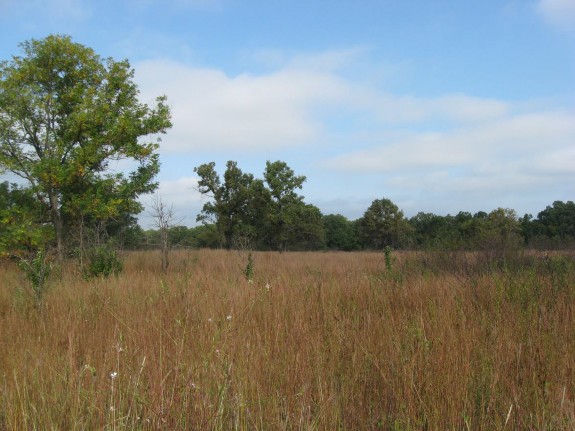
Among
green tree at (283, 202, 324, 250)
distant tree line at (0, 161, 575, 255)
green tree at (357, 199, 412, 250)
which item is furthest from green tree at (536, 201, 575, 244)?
green tree at (283, 202, 324, 250)

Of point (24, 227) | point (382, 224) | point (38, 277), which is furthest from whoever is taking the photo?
point (382, 224)

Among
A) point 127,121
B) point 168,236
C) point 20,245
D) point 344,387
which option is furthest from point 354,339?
point 20,245

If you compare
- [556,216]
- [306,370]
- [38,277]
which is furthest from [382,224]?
[306,370]

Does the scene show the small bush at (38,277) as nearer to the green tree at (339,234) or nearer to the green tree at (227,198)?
the green tree at (227,198)

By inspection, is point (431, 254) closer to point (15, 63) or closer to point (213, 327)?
point (213, 327)

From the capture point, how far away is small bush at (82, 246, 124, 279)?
1173 cm

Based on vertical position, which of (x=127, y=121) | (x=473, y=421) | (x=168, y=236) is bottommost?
(x=473, y=421)

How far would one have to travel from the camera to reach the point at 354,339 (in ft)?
12.9

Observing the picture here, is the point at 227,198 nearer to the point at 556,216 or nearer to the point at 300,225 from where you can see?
the point at 300,225

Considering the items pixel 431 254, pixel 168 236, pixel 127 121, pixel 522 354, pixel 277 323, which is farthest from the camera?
pixel 127 121

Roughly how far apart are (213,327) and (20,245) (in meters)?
14.1

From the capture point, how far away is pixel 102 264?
11867mm

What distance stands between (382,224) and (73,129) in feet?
165

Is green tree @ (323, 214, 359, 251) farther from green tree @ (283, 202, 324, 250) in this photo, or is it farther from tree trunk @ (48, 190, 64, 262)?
tree trunk @ (48, 190, 64, 262)
